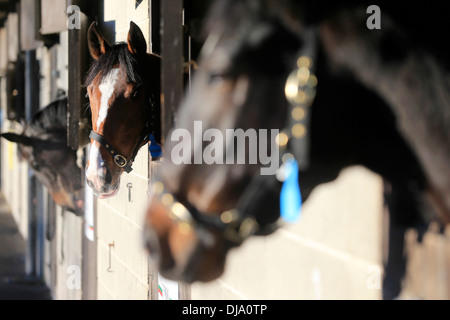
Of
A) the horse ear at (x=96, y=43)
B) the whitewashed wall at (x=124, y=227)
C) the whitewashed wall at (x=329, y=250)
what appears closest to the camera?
the whitewashed wall at (x=329, y=250)

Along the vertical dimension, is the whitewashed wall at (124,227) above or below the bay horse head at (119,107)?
below

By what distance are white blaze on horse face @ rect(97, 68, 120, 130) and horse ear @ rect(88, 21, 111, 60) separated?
0.78 feet

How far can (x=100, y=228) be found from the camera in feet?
16.0

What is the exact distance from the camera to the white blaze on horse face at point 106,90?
2.44 meters

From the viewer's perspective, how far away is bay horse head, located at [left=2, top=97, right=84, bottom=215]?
4.83 m

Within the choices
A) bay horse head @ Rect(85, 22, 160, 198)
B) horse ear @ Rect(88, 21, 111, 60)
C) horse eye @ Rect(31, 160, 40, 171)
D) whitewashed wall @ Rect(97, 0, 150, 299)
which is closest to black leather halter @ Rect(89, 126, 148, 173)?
bay horse head @ Rect(85, 22, 160, 198)

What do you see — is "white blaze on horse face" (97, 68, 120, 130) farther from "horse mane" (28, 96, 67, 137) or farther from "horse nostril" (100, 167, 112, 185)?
"horse mane" (28, 96, 67, 137)

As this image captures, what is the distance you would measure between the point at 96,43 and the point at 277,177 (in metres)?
1.79

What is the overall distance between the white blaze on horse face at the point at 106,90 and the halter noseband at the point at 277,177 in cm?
130

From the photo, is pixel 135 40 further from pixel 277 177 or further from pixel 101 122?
pixel 277 177

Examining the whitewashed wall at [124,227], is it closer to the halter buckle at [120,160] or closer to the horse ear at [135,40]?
the horse ear at [135,40]

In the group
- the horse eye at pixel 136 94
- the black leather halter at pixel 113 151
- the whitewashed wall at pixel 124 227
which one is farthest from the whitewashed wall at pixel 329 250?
the whitewashed wall at pixel 124 227

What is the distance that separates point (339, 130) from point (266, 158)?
189 mm

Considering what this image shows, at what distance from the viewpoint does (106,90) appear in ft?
8.03
